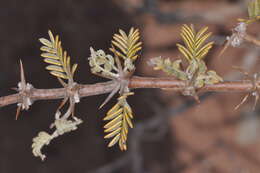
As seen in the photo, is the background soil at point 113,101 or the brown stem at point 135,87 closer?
the brown stem at point 135,87

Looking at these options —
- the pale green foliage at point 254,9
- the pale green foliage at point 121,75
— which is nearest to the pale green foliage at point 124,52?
the pale green foliage at point 121,75

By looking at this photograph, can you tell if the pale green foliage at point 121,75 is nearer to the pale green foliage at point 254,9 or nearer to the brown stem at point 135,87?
the brown stem at point 135,87

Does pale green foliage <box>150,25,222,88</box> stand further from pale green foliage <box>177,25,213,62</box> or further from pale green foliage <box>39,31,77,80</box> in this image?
pale green foliage <box>39,31,77,80</box>

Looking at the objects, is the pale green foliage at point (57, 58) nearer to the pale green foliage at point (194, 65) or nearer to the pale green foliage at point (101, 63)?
the pale green foliage at point (101, 63)

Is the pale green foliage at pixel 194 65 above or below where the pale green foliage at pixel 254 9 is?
below

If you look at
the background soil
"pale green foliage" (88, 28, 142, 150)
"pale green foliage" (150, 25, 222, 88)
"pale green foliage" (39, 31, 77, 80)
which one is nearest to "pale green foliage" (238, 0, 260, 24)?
"pale green foliage" (150, 25, 222, 88)

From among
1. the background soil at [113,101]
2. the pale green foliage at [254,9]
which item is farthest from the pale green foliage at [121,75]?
the background soil at [113,101]

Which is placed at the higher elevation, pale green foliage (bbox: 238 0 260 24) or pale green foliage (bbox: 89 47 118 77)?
pale green foliage (bbox: 238 0 260 24)

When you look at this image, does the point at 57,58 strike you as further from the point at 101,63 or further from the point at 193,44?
the point at 193,44

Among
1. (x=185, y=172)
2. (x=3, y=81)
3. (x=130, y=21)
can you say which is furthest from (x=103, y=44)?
(x=185, y=172)
